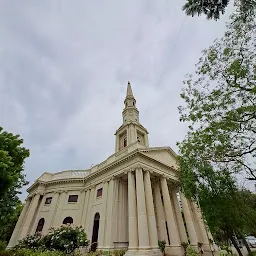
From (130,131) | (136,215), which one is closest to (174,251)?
(136,215)

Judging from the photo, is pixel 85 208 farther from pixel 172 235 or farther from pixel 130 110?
pixel 130 110

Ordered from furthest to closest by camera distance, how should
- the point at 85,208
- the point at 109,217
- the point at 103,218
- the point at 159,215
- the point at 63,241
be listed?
the point at 85,208 → the point at 159,215 → the point at 103,218 → the point at 109,217 → the point at 63,241

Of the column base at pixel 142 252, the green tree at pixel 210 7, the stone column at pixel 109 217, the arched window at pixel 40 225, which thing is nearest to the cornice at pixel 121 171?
the stone column at pixel 109 217

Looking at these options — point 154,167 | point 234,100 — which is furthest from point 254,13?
point 154,167

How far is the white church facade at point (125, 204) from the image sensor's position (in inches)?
615

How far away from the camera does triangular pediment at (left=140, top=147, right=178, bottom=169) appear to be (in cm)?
1936

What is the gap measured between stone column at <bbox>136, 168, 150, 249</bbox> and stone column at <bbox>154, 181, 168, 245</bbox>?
17.2 feet

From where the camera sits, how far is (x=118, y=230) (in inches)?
674

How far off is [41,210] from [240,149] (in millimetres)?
23505

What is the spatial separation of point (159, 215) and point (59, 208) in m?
12.2

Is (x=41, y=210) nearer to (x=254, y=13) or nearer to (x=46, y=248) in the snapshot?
(x=46, y=248)

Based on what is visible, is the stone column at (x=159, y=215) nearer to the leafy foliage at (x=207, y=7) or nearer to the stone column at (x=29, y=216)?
the stone column at (x=29, y=216)

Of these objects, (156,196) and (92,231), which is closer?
(92,231)

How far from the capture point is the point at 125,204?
19.0m
